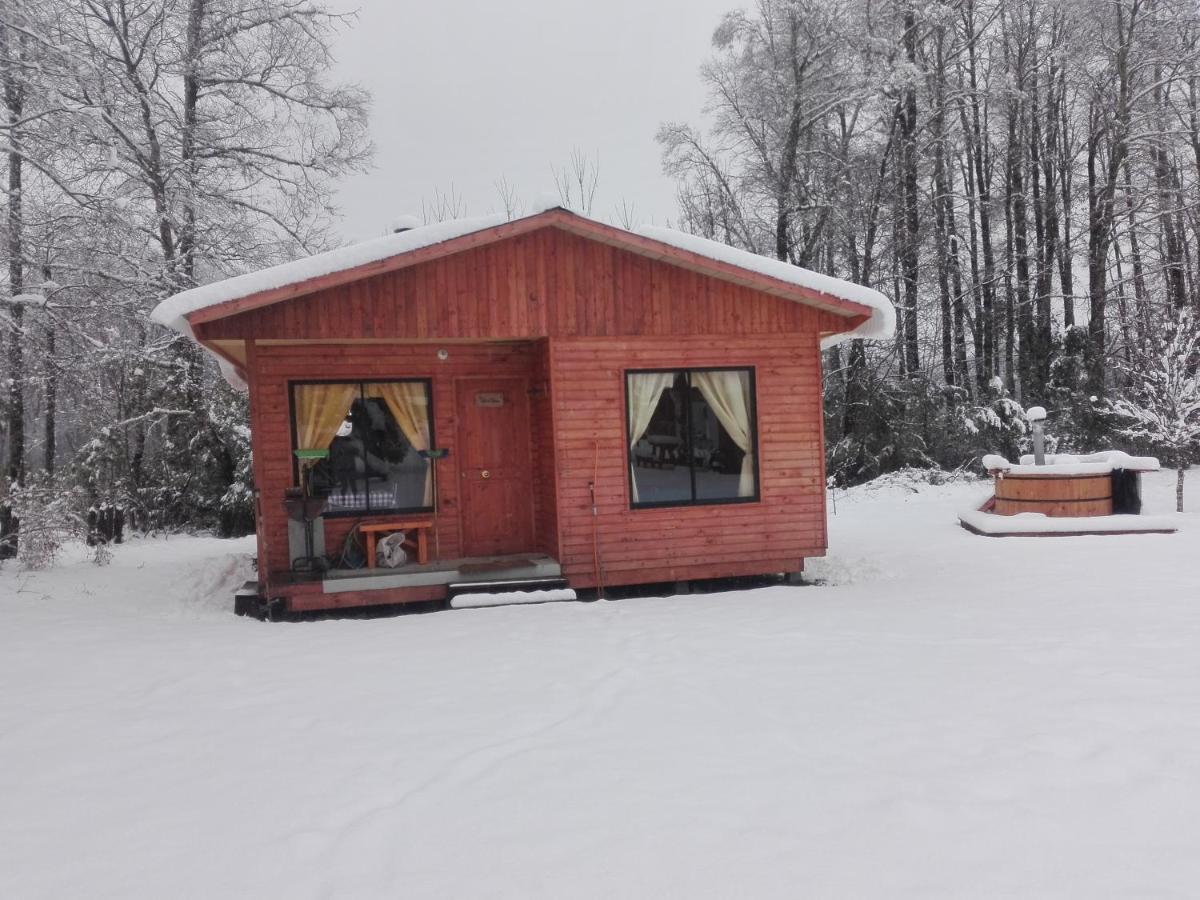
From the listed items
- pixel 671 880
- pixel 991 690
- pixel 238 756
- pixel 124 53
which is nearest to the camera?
pixel 671 880

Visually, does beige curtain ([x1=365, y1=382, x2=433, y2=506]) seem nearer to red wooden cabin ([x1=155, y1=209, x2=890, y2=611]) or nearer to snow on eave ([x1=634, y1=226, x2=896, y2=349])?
red wooden cabin ([x1=155, y1=209, x2=890, y2=611])

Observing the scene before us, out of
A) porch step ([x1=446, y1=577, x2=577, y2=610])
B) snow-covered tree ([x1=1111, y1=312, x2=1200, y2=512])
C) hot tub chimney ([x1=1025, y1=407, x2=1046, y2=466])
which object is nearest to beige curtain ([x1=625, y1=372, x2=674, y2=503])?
porch step ([x1=446, y1=577, x2=577, y2=610])

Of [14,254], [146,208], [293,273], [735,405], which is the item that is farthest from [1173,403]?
[14,254]

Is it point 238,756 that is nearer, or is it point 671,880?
point 671,880

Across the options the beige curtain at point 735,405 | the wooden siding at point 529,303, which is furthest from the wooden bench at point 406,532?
the beige curtain at point 735,405

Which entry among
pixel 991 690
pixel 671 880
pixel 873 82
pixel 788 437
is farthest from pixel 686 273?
pixel 873 82

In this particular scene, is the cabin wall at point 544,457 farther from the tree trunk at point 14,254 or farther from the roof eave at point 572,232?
the tree trunk at point 14,254

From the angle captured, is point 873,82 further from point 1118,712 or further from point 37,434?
point 37,434

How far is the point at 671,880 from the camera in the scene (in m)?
2.72

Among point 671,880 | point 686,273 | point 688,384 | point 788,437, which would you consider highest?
point 686,273

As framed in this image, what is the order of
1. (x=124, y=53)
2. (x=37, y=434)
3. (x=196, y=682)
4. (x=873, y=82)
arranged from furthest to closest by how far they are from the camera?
1. (x=37, y=434)
2. (x=873, y=82)
3. (x=124, y=53)
4. (x=196, y=682)

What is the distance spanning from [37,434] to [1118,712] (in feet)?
91.5

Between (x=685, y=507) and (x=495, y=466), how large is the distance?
1997 millimetres

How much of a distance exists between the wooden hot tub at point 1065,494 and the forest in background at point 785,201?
2.40 metres
